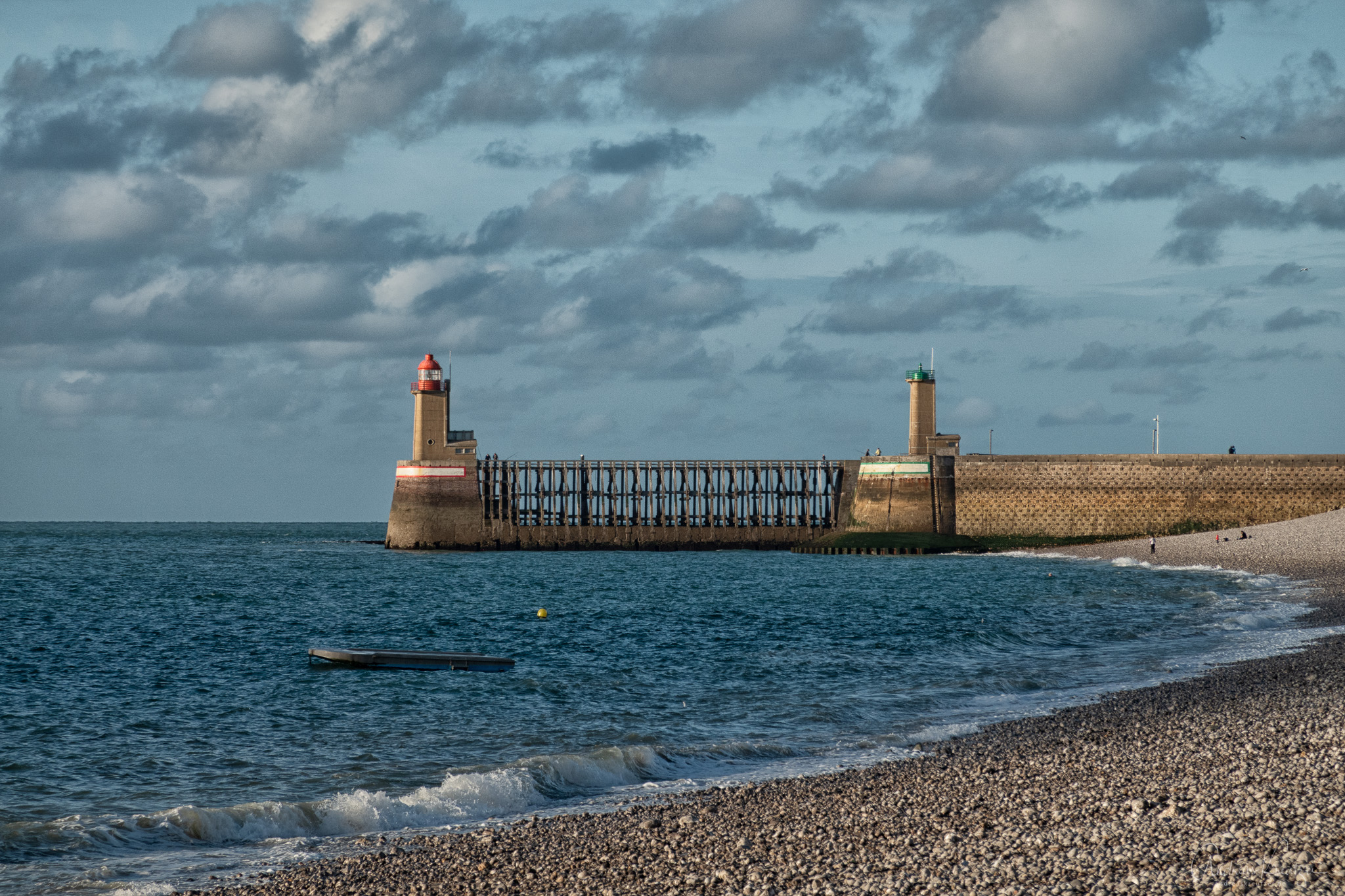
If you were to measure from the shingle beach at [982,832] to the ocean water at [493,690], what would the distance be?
4.67 ft

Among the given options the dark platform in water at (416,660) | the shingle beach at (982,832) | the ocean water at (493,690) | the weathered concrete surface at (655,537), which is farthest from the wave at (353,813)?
the weathered concrete surface at (655,537)

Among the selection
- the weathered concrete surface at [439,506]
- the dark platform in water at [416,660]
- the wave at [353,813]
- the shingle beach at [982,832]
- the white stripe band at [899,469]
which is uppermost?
the white stripe band at [899,469]

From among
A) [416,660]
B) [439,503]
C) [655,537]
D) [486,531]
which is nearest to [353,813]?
[416,660]

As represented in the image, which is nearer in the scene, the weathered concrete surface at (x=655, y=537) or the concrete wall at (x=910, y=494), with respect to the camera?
the concrete wall at (x=910, y=494)

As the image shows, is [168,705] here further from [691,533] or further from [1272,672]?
[691,533]

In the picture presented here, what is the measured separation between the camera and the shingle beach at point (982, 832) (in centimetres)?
888

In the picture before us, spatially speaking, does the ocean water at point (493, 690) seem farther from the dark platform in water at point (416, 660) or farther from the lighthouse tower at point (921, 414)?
the lighthouse tower at point (921, 414)

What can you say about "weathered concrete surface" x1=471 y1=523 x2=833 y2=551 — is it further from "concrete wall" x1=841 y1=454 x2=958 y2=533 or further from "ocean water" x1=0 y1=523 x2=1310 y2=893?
"ocean water" x1=0 y1=523 x2=1310 y2=893

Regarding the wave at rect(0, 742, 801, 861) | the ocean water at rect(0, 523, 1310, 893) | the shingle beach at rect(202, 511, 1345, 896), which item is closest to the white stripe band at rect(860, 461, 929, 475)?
the ocean water at rect(0, 523, 1310, 893)

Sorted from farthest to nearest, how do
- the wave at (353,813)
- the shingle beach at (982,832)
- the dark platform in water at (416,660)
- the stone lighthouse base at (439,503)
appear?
1. the stone lighthouse base at (439,503)
2. the dark platform in water at (416,660)
3. the wave at (353,813)
4. the shingle beach at (982,832)

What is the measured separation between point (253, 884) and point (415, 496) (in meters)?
65.8

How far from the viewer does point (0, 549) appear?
344ft

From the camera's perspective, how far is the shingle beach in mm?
8875

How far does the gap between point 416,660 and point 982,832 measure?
17859mm
